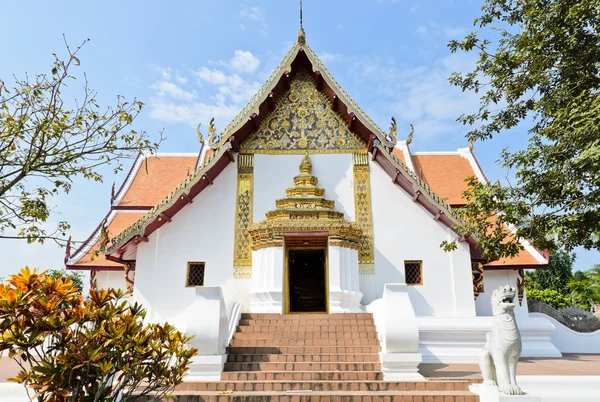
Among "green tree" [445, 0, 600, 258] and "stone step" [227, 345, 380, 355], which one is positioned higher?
"green tree" [445, 0, 600, 258]

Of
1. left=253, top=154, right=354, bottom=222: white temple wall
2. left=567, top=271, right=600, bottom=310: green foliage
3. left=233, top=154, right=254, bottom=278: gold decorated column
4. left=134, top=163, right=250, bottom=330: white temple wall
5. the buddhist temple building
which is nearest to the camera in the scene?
the buddhist temple building

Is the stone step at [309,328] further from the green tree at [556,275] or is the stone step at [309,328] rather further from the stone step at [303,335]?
the green tree at [556,275]

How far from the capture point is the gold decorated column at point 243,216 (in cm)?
805

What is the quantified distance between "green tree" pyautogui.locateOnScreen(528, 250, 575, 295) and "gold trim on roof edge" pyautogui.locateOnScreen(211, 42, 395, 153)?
23.6 meters

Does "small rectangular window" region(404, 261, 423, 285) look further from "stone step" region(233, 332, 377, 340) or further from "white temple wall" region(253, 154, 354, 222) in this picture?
"stone step" region(233, 332, 377, 340)

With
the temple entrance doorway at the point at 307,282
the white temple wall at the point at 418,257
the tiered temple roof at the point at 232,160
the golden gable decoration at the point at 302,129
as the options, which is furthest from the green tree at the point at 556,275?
the golden gable decoration at the point at 302,129

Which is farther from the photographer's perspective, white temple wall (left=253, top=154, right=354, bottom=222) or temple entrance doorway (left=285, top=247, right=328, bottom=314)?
temple entrance doorway (left=285, top=247, right=328, bottom=314)

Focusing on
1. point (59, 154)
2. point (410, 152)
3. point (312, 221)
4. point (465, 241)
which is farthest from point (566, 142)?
point (410, 152)

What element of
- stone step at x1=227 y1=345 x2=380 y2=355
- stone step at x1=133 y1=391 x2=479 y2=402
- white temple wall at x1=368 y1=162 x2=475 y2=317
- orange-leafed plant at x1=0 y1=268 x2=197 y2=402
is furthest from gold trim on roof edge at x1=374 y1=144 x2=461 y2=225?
orange-leafed plant at x1=0 y1=268 x2=197 y2=402

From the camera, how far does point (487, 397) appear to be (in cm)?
413

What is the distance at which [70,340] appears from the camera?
2996mm

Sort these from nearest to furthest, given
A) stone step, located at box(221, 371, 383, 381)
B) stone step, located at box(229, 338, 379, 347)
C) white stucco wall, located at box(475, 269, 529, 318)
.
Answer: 1. stone step, located at box(221, 371, 383, 381)
2. stone step, located at box(229, 338, 379, 347)
3. white stucco wall, located at box(475, 269, 529, 318)

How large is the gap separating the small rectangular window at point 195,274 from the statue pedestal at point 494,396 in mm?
5137

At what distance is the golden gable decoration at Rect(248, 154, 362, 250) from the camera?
7.78m
